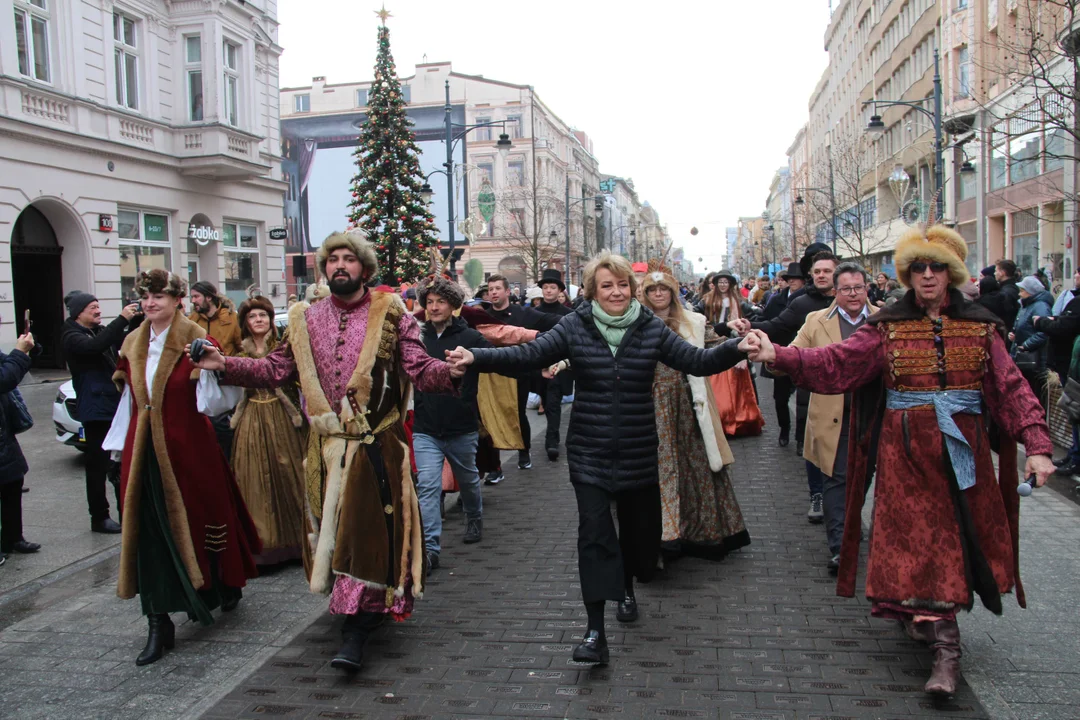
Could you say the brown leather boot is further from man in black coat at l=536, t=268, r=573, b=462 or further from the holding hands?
man in black coat at l=536, t=268, r=573, b=462

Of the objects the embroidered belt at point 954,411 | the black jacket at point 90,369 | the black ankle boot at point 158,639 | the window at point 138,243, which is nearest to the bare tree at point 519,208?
the window at point 138,243

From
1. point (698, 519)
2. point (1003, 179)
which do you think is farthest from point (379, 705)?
point (1003, 179)

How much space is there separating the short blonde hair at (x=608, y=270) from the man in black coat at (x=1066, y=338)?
5696 millimetres

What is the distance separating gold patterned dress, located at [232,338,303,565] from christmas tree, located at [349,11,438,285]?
23778 mm

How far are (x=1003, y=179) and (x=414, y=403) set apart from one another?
29.9 m

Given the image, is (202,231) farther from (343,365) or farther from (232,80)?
(343,365)

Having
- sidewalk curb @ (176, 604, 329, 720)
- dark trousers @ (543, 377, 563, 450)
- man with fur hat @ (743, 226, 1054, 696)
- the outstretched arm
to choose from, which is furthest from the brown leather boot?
dark trousers @ (543, 377, 563, 450)

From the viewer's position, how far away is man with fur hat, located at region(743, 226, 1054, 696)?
4.20 meters

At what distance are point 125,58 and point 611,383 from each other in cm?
2296

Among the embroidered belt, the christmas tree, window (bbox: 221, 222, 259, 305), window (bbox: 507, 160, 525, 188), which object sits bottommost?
the embroidered belt

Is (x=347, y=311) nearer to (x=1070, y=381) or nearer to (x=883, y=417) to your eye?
(x=883, y=417)

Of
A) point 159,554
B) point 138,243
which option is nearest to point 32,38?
point 138,243

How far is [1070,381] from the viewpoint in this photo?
26.8 ft

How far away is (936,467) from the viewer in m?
4.26
